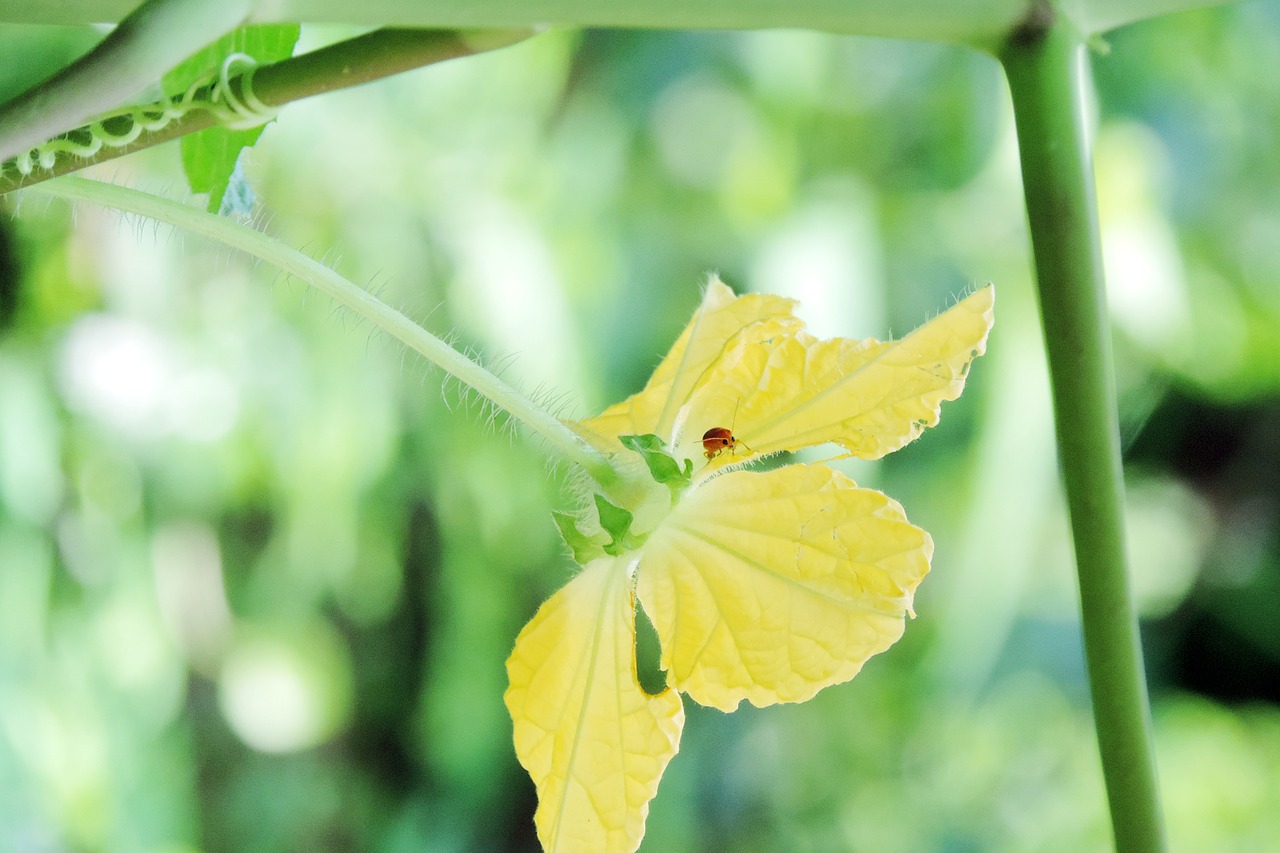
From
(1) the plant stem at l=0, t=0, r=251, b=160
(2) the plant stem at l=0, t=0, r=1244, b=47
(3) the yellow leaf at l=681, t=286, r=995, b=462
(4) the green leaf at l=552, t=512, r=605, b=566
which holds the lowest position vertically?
(4) the green leaf at l=552, t=512, r=605, b=566

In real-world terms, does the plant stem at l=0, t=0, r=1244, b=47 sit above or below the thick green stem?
above

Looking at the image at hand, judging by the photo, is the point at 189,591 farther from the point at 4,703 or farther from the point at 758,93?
the point at 758,93

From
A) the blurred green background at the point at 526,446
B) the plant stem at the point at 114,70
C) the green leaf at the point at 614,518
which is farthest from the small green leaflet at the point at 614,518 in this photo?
the blurred green background at the point at 526,446

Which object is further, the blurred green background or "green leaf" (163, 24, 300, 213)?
the blurred green background

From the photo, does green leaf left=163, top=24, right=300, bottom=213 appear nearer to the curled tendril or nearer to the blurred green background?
the curled tendril

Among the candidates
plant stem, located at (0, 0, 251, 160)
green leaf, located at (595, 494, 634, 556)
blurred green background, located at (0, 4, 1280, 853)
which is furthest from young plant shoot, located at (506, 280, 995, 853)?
blurred green background, located at (0, 4, 1280, 853)

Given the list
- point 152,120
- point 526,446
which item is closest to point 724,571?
point 152,120

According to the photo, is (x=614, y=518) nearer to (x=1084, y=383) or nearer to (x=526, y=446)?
(x=1084, y=383)

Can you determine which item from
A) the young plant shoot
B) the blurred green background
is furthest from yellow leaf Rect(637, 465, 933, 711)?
the blurred green background
